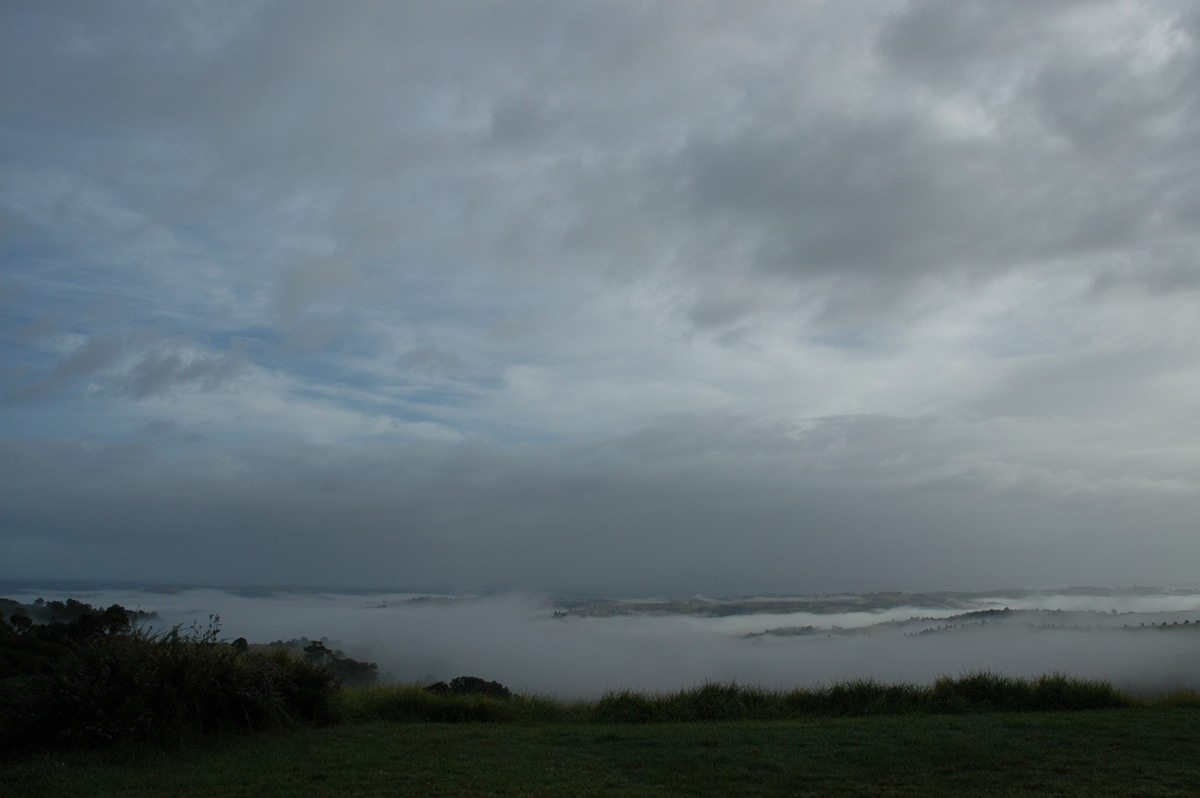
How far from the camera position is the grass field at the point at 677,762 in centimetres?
684

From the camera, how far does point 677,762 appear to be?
26.5ft

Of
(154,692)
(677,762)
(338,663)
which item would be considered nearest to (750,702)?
(677,762)

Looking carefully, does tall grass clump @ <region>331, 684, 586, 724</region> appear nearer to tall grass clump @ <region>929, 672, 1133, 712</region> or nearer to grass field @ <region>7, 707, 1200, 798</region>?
grass field @ <region>7, 707, 1200, 798</region>

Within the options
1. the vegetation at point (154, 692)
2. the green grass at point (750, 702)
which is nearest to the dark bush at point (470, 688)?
the green grass at point (750, 702)

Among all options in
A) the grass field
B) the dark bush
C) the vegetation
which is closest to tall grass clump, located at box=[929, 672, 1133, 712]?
the grass field

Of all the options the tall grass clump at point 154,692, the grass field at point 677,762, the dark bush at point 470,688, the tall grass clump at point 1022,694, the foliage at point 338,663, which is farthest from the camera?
the dark bush at point 470,688

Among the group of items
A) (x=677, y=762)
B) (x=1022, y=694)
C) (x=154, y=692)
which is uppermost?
(x=154, y=692)

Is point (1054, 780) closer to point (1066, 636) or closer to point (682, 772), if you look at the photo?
point (682, 772)

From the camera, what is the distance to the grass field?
684 centimetres

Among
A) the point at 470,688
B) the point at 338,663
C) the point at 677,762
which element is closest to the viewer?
the point at 677,762

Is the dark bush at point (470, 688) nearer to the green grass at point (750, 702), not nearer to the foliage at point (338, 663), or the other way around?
the green grass at point (750, 702)

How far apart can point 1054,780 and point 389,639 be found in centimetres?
3025

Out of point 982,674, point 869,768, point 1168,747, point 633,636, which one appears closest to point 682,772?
point 869,768

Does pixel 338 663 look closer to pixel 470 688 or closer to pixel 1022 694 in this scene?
pixel 470 688
